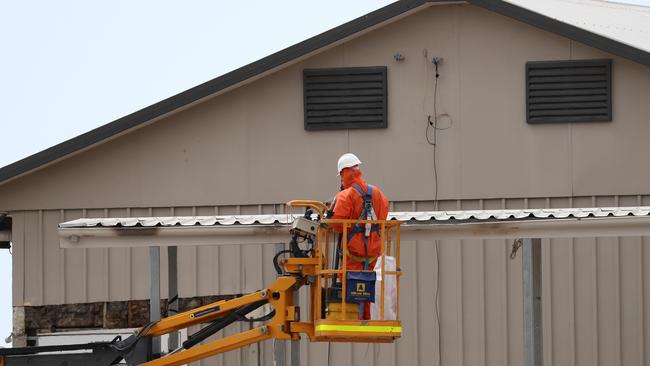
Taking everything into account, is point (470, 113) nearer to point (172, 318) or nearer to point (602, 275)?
point (602, 275)

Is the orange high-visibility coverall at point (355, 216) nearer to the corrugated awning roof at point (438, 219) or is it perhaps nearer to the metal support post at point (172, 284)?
the corrugated awning roof at point (438, 219)

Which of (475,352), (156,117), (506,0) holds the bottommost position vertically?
(475,352)

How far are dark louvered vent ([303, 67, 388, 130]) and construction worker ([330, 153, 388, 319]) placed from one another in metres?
6.88

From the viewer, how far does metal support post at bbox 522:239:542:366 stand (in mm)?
16797

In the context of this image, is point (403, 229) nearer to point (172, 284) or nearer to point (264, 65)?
point (172, 284)

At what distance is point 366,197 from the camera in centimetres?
1536

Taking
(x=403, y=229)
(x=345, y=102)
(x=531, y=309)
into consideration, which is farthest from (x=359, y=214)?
(x=345, y=102)

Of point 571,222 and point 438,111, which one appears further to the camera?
point 438,111

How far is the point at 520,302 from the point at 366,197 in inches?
284

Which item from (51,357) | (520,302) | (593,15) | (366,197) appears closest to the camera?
(366,197)

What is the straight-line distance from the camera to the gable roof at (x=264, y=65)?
2189 cm

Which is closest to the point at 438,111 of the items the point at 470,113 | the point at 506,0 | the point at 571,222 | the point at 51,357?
the point at 470,113

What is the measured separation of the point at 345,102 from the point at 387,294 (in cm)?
757

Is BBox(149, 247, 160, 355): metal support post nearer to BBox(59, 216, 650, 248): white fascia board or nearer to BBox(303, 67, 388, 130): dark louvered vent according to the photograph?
BBox(59, 216, 650, 248): white fascia board
